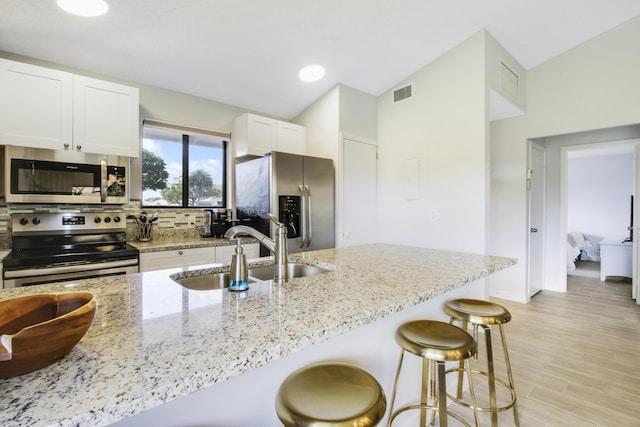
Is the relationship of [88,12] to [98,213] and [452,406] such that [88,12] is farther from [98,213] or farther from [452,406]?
[452,406]

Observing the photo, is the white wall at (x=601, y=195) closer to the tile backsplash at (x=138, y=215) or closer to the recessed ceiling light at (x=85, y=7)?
the tile backsplash at (x=138, y=215)

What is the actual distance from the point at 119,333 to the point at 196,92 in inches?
120

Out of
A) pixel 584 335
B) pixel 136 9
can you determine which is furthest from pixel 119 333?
pixel 584 335

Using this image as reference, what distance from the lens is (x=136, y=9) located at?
203 centimetres

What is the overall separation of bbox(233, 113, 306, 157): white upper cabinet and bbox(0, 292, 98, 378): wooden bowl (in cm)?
271

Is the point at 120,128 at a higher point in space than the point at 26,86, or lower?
lower

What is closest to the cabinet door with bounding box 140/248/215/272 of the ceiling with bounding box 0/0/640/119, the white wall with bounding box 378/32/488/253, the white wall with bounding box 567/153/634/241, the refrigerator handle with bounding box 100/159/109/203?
the refrigerator handle with bounding box 100/159/109/203

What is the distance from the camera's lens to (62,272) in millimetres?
→ 1996

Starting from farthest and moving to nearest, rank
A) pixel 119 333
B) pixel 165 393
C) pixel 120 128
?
pixel 120 128 → pixel 119 333 → pixel 165 393

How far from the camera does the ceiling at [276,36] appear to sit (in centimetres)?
213

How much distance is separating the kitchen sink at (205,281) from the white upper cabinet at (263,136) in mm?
2046

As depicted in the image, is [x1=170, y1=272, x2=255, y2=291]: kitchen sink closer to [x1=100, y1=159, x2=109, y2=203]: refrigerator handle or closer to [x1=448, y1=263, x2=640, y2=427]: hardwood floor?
[x1=100, y1=159, x2=109, y2=203]: refrigerator handle

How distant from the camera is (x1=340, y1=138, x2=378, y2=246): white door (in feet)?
11.4

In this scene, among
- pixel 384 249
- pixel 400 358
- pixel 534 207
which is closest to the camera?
pixel 400 358
